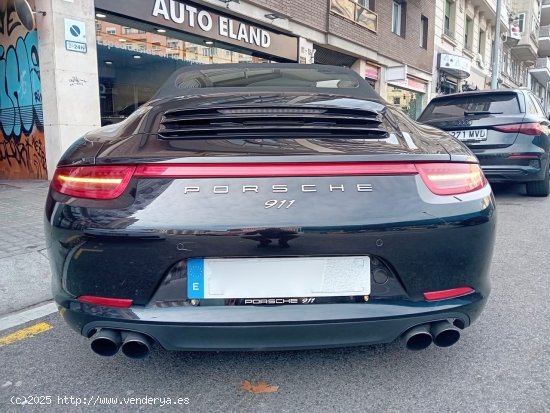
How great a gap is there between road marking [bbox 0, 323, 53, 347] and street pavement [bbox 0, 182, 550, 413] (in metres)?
0.01

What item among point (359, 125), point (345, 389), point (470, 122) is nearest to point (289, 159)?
point (359, 125)

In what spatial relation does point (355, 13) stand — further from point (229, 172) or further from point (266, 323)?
A: point (266, 323)

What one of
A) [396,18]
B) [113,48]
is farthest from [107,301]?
[396,18]

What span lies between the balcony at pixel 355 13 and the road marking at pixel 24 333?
39.1ft

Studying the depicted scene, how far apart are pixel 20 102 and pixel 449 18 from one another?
67.8 ft

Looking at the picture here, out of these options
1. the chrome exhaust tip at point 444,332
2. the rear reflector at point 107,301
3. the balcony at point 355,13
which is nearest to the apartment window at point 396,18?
the balcony at point 355,13

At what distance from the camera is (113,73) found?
27.1 feet

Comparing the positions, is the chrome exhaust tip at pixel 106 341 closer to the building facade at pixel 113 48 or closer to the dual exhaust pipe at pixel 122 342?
the dual exhaust pipe at pixel 122 342

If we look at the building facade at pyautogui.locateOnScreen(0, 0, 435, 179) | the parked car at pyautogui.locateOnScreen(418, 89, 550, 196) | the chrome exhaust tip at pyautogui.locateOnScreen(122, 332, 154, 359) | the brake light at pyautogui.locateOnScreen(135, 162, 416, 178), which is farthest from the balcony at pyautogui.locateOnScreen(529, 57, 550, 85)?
the chrome exhaust tip at pyautogui.locateOnScreen(122, 332, 154, 359)

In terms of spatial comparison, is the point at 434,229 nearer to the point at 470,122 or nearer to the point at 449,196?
the point at 449,196

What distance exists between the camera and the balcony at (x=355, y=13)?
1251cm

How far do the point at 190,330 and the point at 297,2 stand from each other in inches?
438

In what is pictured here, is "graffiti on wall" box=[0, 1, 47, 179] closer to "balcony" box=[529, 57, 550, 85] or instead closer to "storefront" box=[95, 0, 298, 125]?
"storefront" box=[95, 0, 298, 125]

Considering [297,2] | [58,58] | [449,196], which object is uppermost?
[297,2]
